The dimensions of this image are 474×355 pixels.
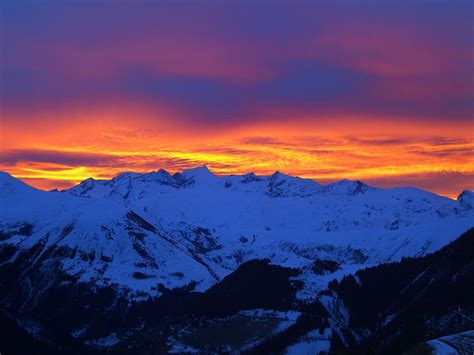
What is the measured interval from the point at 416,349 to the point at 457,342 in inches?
306

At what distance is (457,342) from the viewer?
158 m

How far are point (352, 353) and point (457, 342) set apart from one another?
42.6m

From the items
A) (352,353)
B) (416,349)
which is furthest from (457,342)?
(352,353)

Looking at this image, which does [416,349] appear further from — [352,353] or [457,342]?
[352,353]

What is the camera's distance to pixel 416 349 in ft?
523

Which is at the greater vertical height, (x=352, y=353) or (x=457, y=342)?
(x=457, y=342)

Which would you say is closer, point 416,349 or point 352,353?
point 416,349

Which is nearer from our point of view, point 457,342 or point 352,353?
point 457,342

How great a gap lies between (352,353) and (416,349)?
39128 mm
